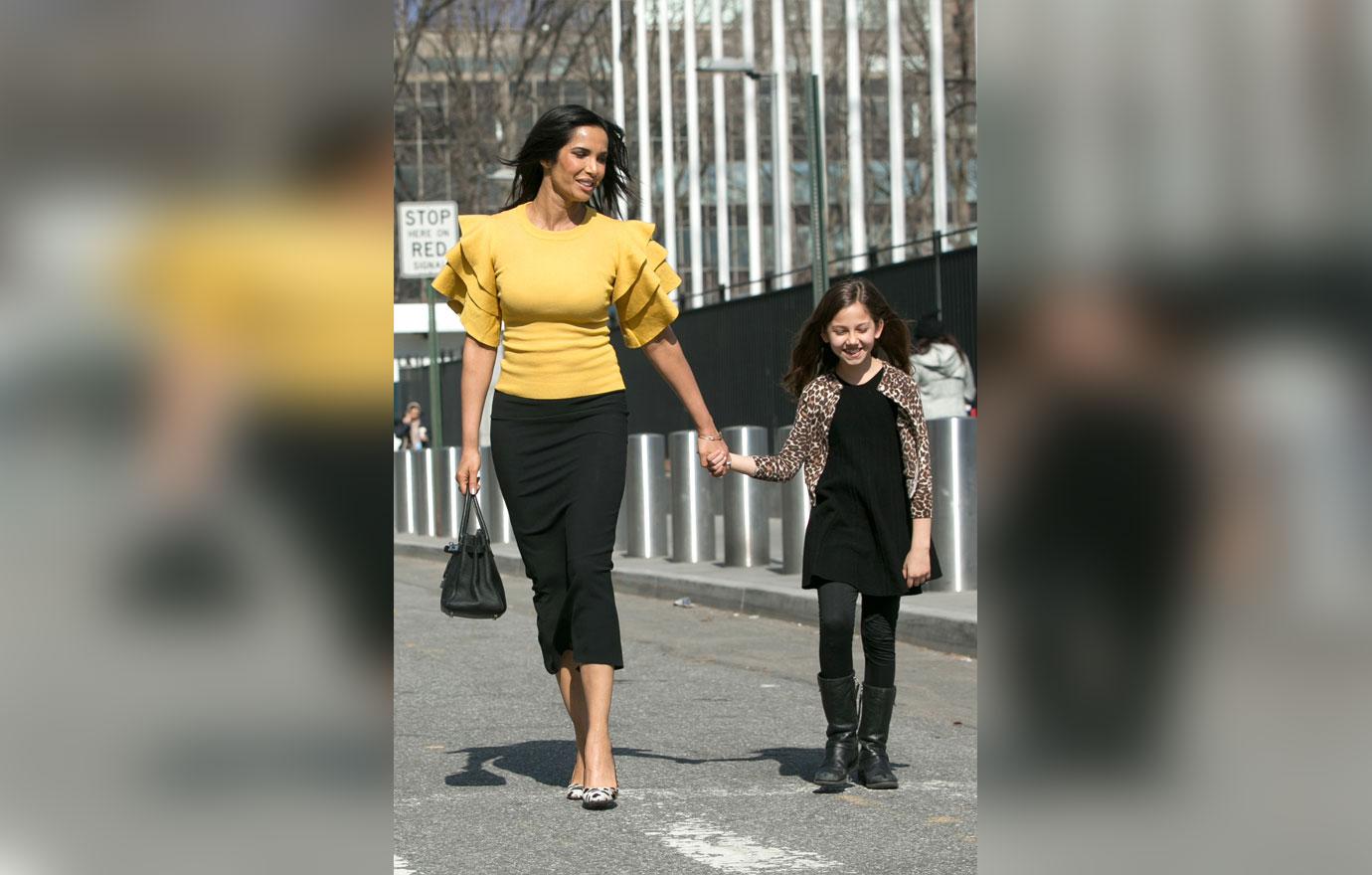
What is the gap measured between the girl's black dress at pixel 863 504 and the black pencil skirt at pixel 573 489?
72 centimetres

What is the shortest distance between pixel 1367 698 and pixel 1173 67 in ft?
1.58

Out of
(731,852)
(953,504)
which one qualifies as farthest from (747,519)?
(731,852)

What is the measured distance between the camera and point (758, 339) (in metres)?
26.9

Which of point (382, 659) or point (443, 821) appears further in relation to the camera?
point (443, 821)

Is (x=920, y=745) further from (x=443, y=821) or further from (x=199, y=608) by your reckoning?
(x=199, y=608)

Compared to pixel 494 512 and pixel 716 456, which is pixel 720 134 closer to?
pixel 494 512

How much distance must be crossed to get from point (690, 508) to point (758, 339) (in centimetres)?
1111

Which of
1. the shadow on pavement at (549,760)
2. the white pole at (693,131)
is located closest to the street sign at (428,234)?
the white pole at (693,131)

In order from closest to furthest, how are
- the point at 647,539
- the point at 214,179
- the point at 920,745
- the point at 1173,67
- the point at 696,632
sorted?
the point at 214,179
the point at 1173,67
the point at 920,745
the point at 696,632
the point at 647,539

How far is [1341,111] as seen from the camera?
1.41 meters

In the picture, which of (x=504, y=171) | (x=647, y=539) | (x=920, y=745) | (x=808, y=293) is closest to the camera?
(x=920, y=745)

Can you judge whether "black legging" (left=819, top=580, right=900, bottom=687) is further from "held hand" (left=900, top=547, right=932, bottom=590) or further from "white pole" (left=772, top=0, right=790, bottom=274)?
Answer: "white pole" (left=772, top=0, right=790, bottom=274)

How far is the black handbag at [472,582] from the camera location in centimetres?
573

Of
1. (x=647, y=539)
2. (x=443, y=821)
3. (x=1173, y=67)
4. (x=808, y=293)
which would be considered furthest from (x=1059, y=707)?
(x=808, y=293)
